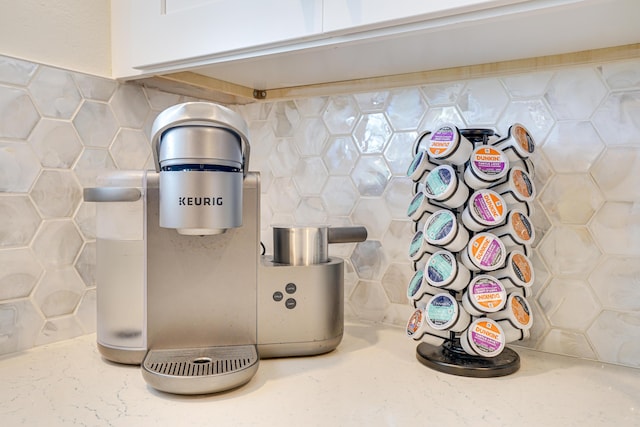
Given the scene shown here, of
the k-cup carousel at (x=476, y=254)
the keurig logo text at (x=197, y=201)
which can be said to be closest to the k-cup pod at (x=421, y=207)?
the k-cup carousel at (x=476, y=254)

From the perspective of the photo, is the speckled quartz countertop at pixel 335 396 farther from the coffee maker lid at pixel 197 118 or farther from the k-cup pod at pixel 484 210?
the coffee maker lid at pixel 197 118

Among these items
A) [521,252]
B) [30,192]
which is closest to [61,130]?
[30,192]

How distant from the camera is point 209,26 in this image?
784mm

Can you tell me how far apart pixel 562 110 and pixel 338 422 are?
2.04 feet

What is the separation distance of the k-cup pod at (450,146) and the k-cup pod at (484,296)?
0.18m

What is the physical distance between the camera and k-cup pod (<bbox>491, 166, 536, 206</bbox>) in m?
0.73

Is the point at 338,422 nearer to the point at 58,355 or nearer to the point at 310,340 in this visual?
the point at 310,340

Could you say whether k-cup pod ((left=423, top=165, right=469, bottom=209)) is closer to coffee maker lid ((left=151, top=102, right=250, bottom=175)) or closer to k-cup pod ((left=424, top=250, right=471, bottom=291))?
k-cup pod ((left=424, top=250, right=471, bottom=291))

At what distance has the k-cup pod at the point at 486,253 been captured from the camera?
708 mm

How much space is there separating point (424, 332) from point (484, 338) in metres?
0.09

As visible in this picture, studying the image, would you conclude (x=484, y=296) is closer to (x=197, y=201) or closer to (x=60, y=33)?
(x=197, y=201)

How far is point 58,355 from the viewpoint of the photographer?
80 cm

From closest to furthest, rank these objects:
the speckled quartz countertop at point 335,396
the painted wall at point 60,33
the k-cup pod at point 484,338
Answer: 1. the speckled quartz countertop at point 335,396
2. the k-cup pod at point 484,338
3. the painted wall at point 60,33

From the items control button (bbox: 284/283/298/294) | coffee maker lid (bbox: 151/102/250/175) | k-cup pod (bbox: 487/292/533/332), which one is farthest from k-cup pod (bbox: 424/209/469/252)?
coffee maker lid (bbox: 151/102/250/175)
